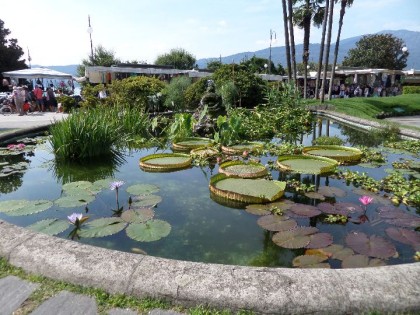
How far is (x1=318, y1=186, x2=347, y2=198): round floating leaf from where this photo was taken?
159 inches

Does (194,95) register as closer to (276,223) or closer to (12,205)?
(12,205)

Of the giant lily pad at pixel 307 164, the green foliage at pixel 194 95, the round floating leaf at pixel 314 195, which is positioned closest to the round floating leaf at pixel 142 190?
the round floating leaf at pixel 314 195

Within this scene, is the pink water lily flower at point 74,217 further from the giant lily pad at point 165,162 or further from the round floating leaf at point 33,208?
the giant lily pad at point 165,162

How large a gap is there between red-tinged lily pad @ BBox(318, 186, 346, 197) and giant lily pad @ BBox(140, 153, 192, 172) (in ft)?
7.15

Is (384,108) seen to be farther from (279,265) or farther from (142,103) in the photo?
(279,265)

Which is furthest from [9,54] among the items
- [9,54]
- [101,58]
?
[101,58]

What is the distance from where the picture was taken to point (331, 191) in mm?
4133

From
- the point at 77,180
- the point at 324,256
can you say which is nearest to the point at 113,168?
the point at 77,180

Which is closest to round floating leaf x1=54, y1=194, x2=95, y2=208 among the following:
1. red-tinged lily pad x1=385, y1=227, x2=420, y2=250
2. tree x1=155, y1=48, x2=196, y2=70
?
red-tinged lily pad x1=385, y1=227, x2=420, y2=250

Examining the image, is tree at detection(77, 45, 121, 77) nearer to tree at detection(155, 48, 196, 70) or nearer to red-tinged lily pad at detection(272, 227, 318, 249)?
tree at detection(155, 48, 196, 70)

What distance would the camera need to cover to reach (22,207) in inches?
143

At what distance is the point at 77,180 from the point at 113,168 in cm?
75

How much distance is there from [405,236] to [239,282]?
198cm

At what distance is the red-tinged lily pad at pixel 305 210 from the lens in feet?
11.2
